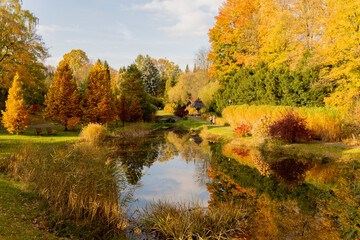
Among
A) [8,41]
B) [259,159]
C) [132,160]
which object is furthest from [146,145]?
[8,41]

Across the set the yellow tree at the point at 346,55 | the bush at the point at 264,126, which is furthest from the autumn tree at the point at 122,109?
the yellow tree at the point at 346,55

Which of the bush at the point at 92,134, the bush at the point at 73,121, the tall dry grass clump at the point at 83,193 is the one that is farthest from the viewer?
the bush at the point at 73,121

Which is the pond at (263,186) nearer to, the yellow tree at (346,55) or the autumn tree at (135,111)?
the yellow tree at (346,55)

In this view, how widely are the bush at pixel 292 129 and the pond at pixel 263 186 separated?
184cm

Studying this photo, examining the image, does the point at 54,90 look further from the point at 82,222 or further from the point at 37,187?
the point at 82,222

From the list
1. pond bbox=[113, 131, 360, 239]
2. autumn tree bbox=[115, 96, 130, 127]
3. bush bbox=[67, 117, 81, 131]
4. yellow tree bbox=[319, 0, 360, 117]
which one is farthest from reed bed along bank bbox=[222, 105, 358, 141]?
bush bbox=[67, 117, 81, 131]

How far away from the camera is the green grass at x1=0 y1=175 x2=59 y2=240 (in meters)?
4.29

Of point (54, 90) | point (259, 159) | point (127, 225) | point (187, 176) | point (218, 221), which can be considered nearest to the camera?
point (218, 221)

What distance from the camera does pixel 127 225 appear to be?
221 inches

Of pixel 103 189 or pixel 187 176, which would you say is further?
pixel 187 176

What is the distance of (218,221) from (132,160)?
26.9ft

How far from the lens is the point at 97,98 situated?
68.8 feet

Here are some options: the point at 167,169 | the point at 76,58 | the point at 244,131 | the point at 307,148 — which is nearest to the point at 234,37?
the point at 244,131

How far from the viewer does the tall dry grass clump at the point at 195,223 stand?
4887 millimetres
